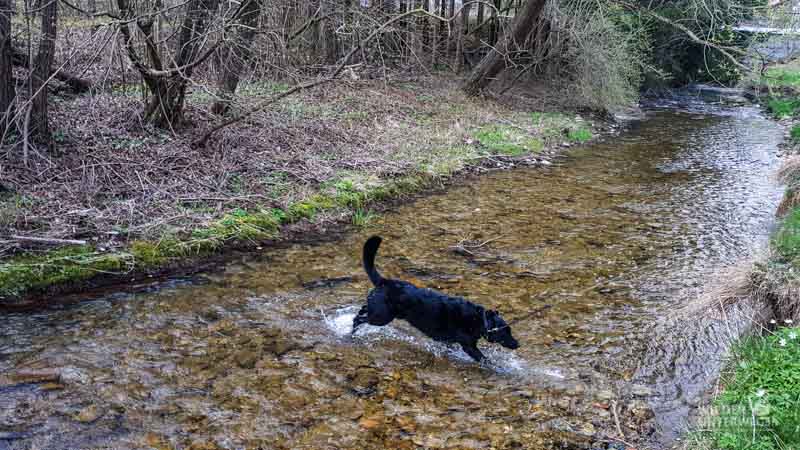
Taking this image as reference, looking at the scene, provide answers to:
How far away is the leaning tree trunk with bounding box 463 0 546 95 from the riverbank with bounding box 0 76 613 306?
15.0 ft

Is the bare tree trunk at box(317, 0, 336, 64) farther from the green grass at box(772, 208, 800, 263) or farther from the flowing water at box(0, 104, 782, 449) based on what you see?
the green grass at box(772, 208, 800, 263)

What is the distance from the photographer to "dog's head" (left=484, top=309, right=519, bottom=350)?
4.91 metres

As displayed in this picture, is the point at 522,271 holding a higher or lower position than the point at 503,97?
lower

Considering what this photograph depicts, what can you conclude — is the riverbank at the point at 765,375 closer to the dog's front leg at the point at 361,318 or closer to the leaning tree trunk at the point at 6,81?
the dog's front leg at the point at 361,318

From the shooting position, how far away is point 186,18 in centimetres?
820

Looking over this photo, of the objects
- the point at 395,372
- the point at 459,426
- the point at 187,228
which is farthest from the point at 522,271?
the point at 187,228

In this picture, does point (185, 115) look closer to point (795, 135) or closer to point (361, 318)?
point (361, 318)

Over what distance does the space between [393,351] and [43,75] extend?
5467mm

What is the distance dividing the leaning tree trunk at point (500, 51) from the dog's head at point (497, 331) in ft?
40.9

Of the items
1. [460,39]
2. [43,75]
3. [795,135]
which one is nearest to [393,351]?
[43,75]

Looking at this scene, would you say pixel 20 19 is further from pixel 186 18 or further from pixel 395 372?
pixel 395 372

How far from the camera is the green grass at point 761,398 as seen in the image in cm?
353

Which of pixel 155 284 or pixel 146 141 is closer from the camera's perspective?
pixel 155 284

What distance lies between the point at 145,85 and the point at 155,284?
4577mm
